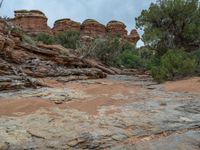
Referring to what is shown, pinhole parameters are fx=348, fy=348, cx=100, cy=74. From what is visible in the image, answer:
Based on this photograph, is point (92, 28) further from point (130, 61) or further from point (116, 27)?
point (130, 61)

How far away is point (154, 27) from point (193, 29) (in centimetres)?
220

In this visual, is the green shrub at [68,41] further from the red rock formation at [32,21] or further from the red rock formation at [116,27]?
the red rock formation at [116,27]

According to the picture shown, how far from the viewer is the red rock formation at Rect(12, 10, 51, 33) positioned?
40.7 m

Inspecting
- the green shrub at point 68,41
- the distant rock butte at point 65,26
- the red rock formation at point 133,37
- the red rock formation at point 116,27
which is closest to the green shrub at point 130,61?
the green shrub at point 68,41

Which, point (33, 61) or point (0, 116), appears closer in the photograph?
point (0, 116)

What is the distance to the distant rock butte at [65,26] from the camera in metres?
40.8

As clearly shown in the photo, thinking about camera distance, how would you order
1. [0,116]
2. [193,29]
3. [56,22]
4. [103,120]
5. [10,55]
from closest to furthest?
[103,120]
[0,116]
[10,55]
[193,29]
[56,22]

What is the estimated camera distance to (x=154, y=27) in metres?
19.9

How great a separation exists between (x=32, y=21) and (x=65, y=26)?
13.2 feet

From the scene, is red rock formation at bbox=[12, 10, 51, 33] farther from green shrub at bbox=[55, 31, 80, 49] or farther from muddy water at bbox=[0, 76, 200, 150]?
muddy water at bbox=[0, 76, 200, 150]

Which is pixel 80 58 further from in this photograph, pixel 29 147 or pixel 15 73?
pixel 29 147

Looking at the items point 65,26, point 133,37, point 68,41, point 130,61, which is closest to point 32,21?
point 65,26

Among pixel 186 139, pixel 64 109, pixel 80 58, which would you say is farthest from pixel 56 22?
pixel 186 139

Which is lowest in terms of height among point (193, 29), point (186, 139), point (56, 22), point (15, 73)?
point (186, 139)
